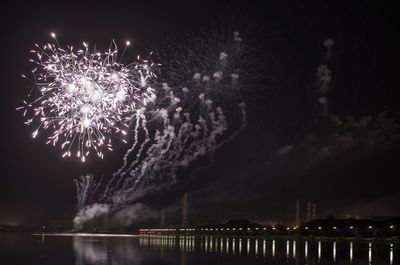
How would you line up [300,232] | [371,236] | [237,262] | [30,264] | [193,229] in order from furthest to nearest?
1. [193,229]
2. [300,232]
3. [371,236]
4. [237,262]
5. [30,264]

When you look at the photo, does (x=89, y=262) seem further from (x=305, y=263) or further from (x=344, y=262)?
(x=344, y=262)

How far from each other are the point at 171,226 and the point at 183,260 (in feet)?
330

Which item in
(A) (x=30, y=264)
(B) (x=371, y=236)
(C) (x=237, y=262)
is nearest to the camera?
(A) (x=30, y=264)

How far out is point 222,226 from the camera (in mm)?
152375

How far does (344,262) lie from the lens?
42.8 metres

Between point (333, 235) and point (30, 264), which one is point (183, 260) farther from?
point (333, 235)

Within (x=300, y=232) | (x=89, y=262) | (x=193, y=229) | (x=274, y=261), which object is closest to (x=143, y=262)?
(x=89, y=262)

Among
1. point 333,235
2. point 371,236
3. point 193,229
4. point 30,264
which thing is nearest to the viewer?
point 30,264

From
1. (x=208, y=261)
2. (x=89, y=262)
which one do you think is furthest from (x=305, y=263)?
(x=89, y=262)

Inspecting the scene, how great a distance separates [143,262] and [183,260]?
13.1ft

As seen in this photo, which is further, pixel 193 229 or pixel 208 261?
pixel 193 229

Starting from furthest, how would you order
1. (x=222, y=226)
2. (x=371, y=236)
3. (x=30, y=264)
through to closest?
(x=222, y=226), (x=371, y=236), (x=30, y=264)

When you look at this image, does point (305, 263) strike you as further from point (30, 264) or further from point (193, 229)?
point (193, 229)

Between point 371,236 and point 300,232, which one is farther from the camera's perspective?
point 300,232
